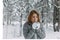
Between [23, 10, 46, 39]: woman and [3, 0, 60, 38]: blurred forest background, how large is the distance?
0.03 m

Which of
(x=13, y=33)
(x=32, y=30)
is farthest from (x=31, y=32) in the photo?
(x=13, y=33)

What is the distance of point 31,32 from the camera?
1007mm

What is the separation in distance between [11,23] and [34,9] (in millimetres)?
198

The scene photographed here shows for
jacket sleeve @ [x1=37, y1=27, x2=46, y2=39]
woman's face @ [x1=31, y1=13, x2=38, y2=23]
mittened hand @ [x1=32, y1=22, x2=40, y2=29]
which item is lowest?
jacket sleeve @ [x1=37, y1=27, x2=46, y2=39]

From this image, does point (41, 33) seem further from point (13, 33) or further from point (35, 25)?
point (13, 33)

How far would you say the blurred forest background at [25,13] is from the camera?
3.27 feet

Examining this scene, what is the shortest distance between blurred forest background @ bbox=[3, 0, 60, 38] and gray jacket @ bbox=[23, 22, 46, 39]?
1.2 inches

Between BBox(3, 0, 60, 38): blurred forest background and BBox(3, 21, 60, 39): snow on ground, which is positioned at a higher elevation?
BBox(3, 0, 60, 38): blurred forest background

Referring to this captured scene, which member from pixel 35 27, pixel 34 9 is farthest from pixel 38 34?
pixel 34 9

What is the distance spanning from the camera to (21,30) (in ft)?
3.28

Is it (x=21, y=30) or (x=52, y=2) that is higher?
(x=52, y=2)

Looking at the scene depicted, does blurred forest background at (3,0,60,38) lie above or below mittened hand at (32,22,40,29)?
above

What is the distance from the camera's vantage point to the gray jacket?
3.28 ft

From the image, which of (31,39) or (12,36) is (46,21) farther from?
(12,36)
